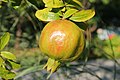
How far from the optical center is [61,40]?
41 cm

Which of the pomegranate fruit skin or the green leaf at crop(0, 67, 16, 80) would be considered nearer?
the pomegranate fruit skin

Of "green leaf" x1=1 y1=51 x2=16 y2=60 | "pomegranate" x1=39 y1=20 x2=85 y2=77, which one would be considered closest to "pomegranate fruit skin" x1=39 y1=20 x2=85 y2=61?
"pomegranate" x1=39 y1=20 x2=85 y2=77

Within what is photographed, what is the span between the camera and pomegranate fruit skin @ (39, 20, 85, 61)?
409 mm

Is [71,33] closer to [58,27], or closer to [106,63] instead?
[58,27]

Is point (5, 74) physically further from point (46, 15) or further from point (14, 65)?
point (46, 15)

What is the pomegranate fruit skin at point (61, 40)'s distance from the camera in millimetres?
409

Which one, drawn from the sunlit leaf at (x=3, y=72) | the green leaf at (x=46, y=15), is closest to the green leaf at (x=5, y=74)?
the sunlit leaf at (x=3, y=72)

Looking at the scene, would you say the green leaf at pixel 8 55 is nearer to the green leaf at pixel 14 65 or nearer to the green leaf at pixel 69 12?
the green leaf at pixel 14 65

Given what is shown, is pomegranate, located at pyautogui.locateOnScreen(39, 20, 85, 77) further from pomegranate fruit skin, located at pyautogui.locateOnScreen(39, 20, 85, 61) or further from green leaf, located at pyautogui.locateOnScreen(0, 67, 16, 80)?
green leaf, located at pyautogui.locateOnScreen(0, 67, 16, 80)

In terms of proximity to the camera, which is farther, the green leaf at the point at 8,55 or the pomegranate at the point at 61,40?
the green leaf at the point at 8,55

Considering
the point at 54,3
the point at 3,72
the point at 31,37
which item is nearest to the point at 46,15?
the point at 54,3

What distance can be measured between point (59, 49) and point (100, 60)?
3854 mm

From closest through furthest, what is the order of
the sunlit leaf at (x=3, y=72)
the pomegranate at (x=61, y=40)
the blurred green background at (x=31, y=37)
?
the pomegranate at (x=61, y=40), the sunlit leaf at (x=3, y=72), the blurred green background at (x=31, y=37)

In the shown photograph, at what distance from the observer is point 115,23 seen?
5555 mm
